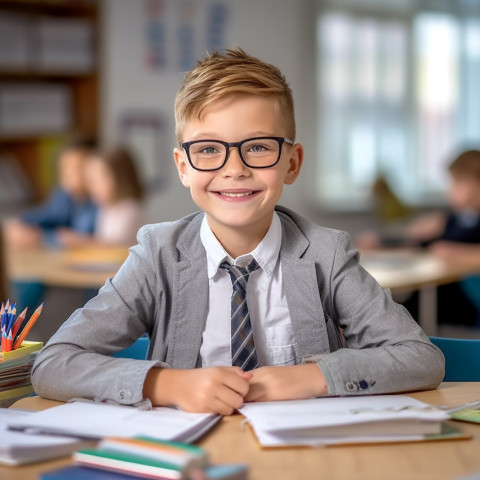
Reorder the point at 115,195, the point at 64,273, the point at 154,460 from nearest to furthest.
A: 1. the point at 154,460
2. the point at 64,273
3. the point at 115,195

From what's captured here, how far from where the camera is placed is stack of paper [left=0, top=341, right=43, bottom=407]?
133cm

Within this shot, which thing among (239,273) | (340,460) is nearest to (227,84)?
(239,273)

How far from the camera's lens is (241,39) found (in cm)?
640

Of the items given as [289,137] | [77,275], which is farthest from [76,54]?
[289,137]

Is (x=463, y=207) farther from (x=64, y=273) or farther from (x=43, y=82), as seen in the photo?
(x=43, y=82)

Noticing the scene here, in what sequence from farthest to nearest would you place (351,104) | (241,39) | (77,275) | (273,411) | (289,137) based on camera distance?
(351,104), (241,39), (77,275), (289,137), (273,411)

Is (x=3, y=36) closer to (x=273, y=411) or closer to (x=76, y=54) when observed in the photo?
(x=76, y=54)

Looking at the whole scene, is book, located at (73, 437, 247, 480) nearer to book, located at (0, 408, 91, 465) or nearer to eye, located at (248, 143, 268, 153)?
book, located at (0, 408, 91, 465)

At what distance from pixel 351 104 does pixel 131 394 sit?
19.5 ft

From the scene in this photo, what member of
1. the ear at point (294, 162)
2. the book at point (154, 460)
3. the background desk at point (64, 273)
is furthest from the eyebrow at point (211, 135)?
the background desk at point (64, 273)

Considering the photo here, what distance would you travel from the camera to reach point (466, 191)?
430 cm

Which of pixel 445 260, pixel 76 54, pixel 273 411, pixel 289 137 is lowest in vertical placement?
pixel 445 260

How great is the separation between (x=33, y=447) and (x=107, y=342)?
1.34 ft

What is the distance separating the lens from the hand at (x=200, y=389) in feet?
3.97
